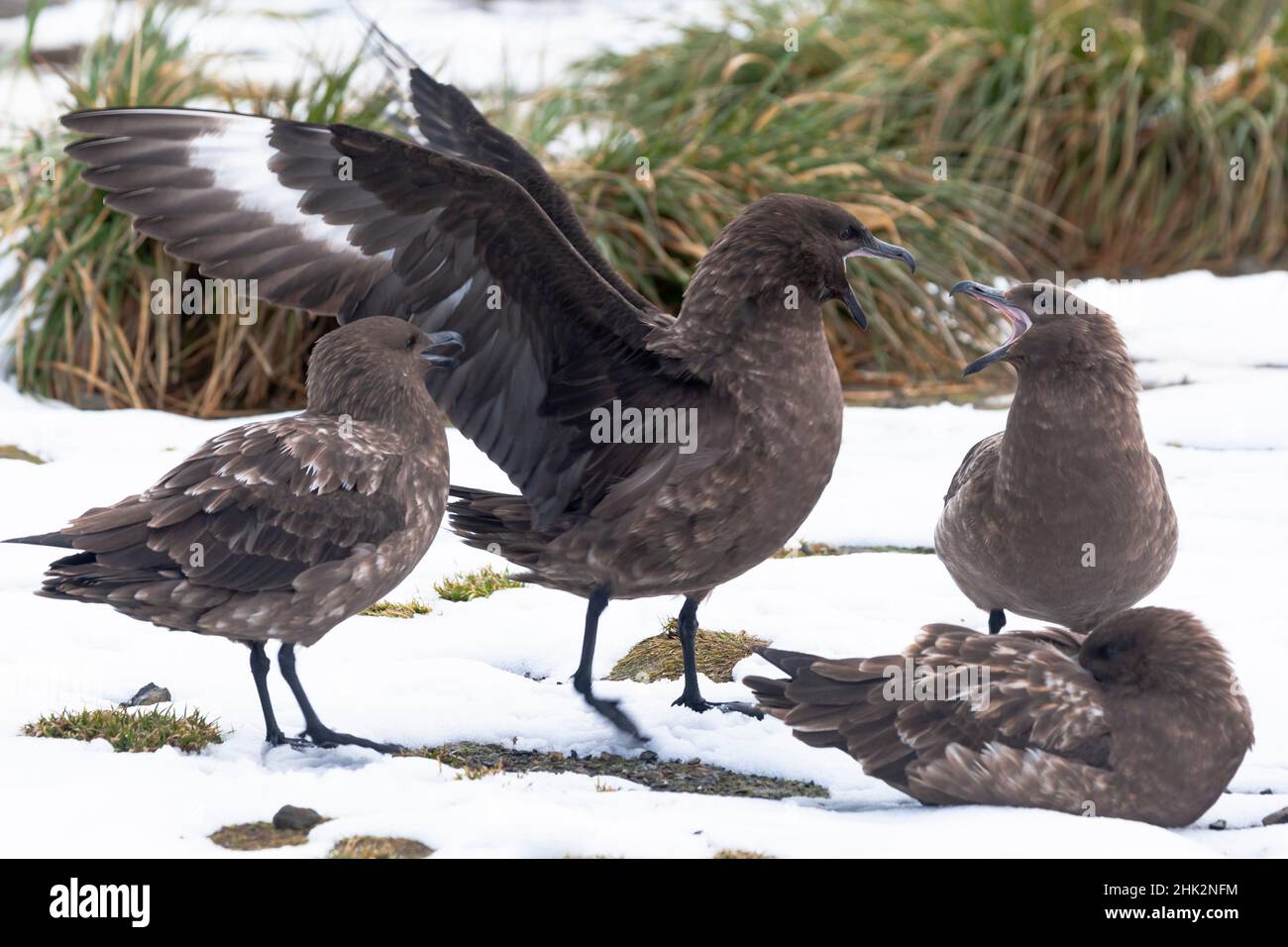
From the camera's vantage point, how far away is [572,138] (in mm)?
10344

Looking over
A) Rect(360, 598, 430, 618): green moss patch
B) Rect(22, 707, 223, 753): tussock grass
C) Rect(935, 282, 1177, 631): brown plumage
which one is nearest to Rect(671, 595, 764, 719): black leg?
Rect(935, 282, 1177, 631): brown plumage

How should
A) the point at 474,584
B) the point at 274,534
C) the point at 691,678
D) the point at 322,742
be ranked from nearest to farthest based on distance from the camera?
the point at 274,534, the point at 322,742, the point at 691,678, the point at 474,584

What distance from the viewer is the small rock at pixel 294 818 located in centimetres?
361

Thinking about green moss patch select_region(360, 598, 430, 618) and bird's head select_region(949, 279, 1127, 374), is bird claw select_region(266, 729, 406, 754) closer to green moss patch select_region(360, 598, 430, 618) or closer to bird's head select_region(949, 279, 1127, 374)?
green moss patch select_region(360, 598, 430, 618)

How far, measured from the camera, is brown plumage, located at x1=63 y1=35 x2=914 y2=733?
4422mm

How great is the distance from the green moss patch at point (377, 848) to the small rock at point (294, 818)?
163 millimetres

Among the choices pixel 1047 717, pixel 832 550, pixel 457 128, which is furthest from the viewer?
pixel 832 550

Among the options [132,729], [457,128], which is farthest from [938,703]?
[457,128]

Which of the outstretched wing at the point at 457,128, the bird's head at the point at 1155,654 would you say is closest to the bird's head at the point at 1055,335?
the bird's head at the point at 1155,654

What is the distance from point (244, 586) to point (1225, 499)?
4.13 meters

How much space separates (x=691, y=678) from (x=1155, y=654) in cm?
137

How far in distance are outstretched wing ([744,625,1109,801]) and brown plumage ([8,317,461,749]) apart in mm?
1049

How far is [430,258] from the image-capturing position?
459 cm

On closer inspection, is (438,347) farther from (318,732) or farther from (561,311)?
(318,732)
